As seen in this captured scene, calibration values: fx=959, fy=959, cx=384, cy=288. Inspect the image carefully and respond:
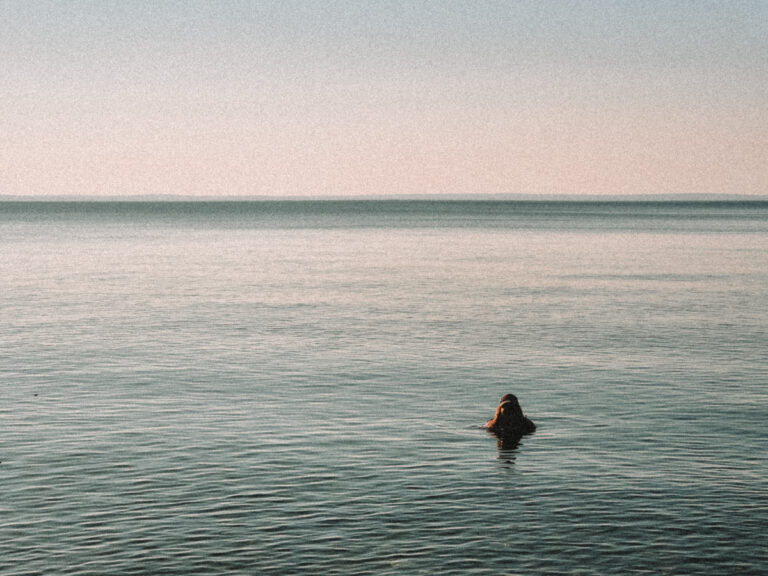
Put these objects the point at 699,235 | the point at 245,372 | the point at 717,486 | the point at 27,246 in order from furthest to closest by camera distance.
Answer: the point at 699,235 → the point at 27,246 → the point at 245,372 → the point at 717,486

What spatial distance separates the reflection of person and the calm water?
65cm

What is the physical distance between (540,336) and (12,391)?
30742mm

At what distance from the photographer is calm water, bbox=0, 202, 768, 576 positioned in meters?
23.4

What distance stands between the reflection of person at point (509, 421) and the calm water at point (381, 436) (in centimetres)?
65

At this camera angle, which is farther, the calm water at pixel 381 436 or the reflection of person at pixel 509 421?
the reflection of person at pixel 509 421

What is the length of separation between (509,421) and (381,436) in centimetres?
461

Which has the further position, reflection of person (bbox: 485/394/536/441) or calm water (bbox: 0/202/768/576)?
reflection of person (bbox: 485/394/536/441)

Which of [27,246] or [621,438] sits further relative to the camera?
[27,246]

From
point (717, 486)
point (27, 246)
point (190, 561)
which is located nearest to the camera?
point (190, 561)

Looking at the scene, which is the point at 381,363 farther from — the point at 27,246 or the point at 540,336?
the point at 27,246

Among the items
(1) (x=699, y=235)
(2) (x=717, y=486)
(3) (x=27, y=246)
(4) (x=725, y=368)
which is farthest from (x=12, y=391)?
(1) (x=699, y=235)

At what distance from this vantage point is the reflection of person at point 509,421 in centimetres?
3412

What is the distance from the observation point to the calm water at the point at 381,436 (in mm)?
23359

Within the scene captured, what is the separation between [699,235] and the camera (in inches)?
7687
